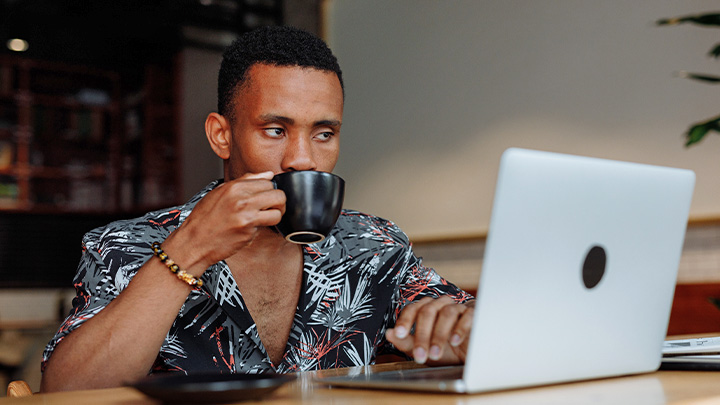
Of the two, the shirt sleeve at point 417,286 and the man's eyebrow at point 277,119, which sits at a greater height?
the man's eyebrow at point 277,119

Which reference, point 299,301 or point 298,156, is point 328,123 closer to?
point 298,156

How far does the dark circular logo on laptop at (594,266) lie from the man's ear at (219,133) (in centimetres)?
82

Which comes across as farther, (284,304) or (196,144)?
(196,144)

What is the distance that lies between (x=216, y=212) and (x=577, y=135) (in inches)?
111

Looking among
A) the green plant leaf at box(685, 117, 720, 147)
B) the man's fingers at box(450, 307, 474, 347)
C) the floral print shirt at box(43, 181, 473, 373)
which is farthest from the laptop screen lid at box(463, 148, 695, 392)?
the green plant leaf at box(685, 117, 720, 147)

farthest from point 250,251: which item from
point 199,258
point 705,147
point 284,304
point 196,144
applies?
point 196,144

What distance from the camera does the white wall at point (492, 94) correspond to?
3027mm

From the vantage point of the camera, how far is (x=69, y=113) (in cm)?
562

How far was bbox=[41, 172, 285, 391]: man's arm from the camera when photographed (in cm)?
83

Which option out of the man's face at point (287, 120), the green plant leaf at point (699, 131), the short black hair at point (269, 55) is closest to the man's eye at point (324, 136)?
the man's face at point (287, 120)

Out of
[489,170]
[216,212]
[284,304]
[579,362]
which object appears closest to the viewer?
[579,362]

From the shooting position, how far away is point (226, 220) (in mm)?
834

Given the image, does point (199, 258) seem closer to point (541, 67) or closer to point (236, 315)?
point (236, 315)

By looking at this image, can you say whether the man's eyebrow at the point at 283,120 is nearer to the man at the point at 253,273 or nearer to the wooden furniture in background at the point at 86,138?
the man at the point at 253,273
